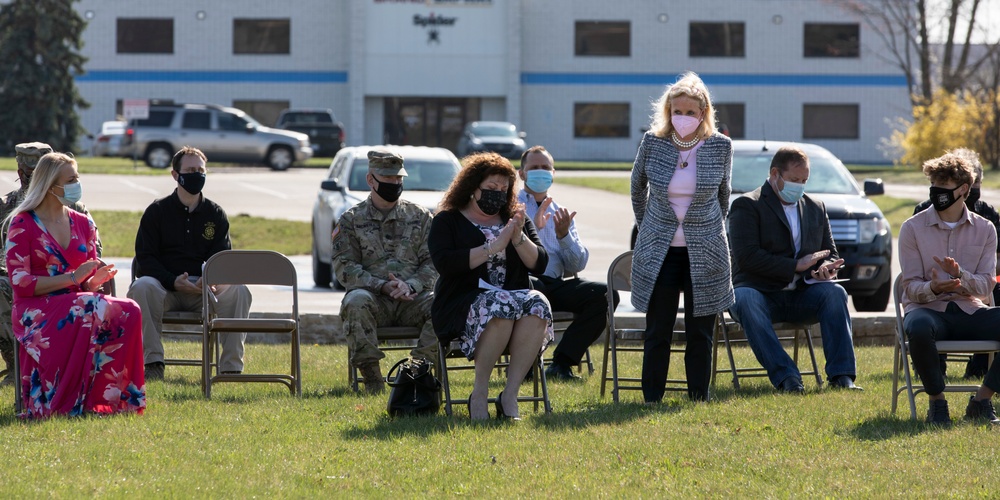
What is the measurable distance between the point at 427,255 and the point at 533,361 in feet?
5.20

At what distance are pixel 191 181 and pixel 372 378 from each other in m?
1.99

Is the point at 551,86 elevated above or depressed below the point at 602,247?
above

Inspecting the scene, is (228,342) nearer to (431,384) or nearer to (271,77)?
(431,384)

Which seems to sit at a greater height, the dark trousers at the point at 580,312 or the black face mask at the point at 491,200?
the black face mask at the point at 491,200

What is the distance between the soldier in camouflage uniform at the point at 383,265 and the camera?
322 inches

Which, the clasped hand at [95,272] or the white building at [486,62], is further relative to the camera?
the white building at [486,62]

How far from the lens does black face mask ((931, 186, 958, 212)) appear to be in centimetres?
733

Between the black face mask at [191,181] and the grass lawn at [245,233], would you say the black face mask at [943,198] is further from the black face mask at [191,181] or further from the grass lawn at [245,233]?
the grass lawn at [245,233]

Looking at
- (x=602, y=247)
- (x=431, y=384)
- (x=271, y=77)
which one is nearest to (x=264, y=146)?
(x=271, y=77)

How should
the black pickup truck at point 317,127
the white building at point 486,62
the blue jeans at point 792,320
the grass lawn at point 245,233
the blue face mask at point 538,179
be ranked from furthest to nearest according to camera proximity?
the white building at point 486,62 < the black pickup truck at point 317,127 < the grass lawn at point 245,233 < the blue face mask at point 538,179 < the blue jeans at point 792,320

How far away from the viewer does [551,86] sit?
163ft

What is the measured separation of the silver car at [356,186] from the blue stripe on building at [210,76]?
113 ft

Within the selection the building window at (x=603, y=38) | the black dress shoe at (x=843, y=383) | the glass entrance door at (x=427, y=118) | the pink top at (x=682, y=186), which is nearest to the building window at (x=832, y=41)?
the building window at (x=603, y=38)

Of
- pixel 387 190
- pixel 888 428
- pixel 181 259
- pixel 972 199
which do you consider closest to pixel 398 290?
pixel 387 190
